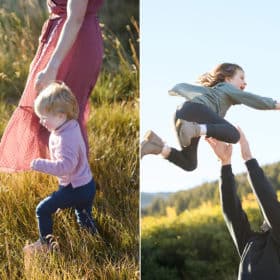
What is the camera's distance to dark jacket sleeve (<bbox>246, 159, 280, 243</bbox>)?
4852 mm

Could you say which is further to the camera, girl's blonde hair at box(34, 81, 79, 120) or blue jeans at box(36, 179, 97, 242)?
blue jeans at box(36, 179, 97, 242)

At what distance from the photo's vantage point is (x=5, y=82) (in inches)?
209

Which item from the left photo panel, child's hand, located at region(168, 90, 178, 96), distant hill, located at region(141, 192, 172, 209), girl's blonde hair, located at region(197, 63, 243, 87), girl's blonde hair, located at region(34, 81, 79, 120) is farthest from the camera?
distant hill, located at region(141, 192, 172, 209)

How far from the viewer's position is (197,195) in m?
5.08

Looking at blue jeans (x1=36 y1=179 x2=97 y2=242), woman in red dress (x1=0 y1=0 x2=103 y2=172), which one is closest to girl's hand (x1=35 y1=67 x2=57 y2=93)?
woman in red dress (x1=0 y1=0 x2=103 y2=172)

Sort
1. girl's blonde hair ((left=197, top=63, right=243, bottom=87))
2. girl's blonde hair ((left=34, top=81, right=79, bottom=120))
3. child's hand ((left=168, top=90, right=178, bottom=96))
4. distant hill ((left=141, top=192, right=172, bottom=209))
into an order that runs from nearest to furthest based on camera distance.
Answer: girl's blonde hair ((left=34, top=81, right=79, bottom=120)) < girl's blonde hair ((left=197, top=63, right=243, bottom=87)) < child's hand ((left=168, top=90, right=178, bottom=96)) < distant hill ((left=141, top=192, right=172, bottom=209))

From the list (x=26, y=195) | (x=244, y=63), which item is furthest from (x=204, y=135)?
(x=26, y=195)

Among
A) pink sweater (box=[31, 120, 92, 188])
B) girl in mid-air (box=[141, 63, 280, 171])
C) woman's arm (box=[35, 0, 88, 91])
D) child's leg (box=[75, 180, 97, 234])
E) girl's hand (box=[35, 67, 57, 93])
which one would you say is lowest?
child's leg (box=[75, 180, 97, 234])

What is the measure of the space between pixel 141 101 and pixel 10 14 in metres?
0.95

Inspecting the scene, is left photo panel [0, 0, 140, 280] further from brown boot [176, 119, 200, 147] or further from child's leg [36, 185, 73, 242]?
brown boot [176, 119, 200, 147]

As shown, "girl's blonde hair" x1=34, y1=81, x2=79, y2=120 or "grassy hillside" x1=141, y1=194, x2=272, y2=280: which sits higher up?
"girl's blonde hair" x1=34, y1=81, x2=79, y2=120

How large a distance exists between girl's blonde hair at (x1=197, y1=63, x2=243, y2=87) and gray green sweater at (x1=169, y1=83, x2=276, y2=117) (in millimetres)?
37

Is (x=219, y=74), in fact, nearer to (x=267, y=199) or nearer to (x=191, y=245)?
(x=267, y=199)

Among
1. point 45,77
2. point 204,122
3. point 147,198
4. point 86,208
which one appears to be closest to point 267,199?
point 204,122
